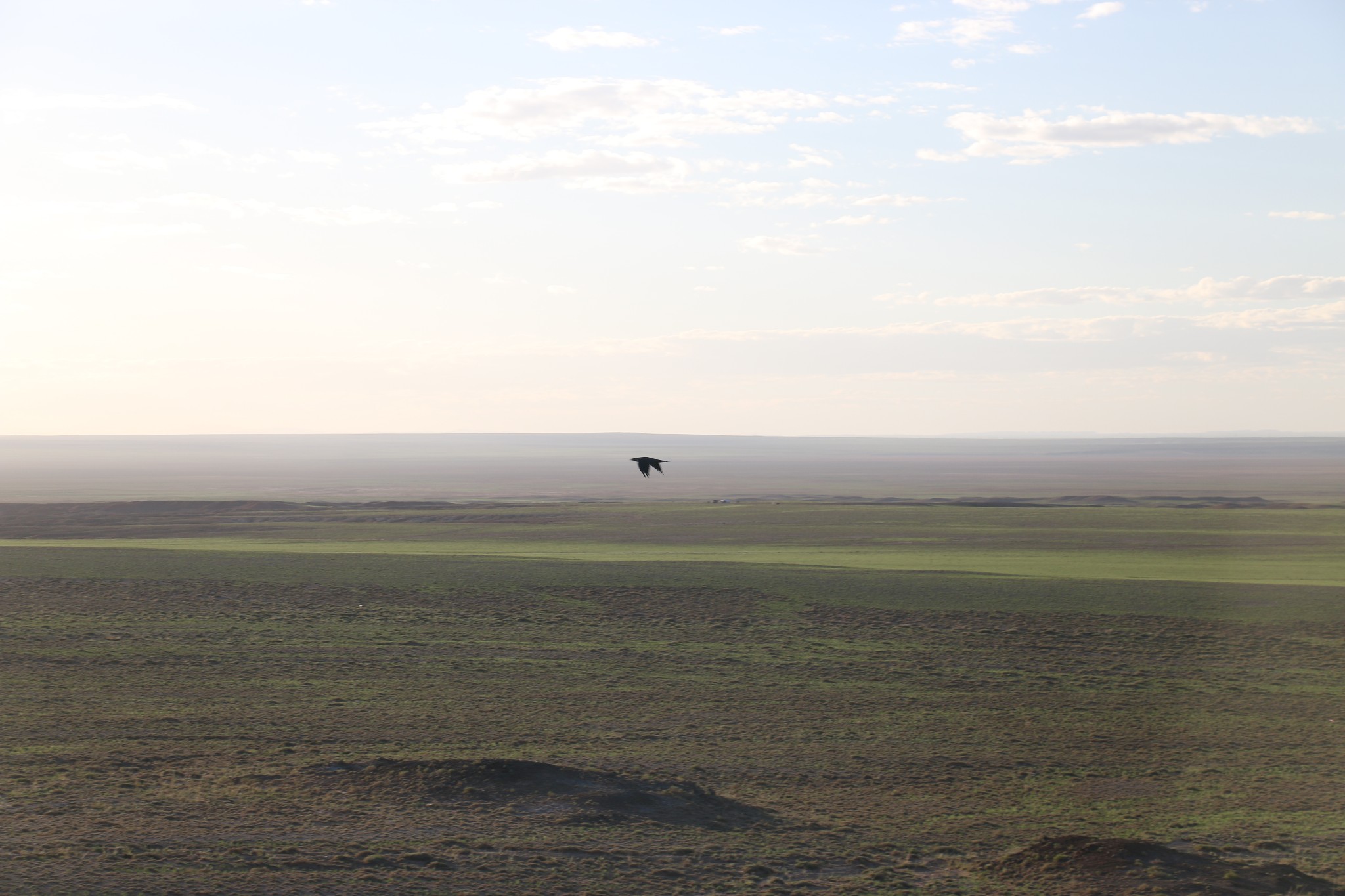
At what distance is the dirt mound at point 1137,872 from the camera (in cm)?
1493

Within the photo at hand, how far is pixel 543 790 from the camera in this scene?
1903 cm

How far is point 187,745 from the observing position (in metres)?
21.6

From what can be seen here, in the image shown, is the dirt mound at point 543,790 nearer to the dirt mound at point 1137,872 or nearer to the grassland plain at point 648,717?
the grassland plain at point 648,717

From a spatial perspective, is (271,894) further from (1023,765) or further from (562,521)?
(562,521)

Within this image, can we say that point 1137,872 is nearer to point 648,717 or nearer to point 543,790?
point 543,790

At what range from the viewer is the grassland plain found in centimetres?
1627

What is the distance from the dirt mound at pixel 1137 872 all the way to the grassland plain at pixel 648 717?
0.23m

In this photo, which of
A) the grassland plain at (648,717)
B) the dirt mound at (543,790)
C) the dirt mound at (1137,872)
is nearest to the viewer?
the dirt mound at (1137,872)

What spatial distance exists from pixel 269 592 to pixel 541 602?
9646 mm

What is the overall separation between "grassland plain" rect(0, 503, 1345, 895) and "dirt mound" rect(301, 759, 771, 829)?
79mm

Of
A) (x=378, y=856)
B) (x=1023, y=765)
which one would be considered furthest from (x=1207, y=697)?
(x=378, y=856)

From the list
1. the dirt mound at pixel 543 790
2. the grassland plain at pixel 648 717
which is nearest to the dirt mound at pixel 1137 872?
the grassland plain at pixel 648 717

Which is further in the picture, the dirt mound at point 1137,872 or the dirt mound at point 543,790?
the dirt mound at point 543,790

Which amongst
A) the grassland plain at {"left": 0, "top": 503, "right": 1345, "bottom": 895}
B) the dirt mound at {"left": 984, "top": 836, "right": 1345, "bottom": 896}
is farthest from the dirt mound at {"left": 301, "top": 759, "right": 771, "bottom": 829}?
the dirt mound at {"left": 984, "top": 836, "right": 1345, "bottom": 896}
